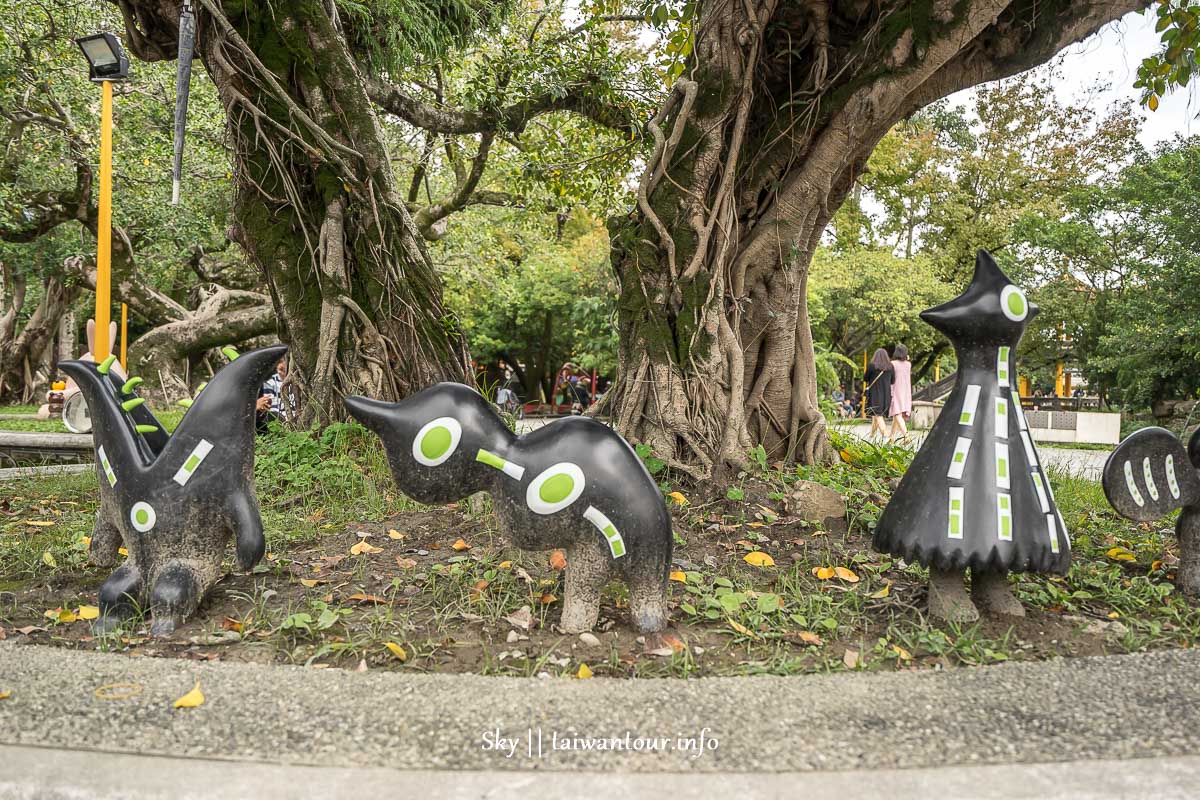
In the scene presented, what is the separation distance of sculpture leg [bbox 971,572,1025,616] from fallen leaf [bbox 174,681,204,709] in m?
2.83

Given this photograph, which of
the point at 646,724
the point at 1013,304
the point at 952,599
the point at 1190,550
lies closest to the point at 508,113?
the point at 1013,304

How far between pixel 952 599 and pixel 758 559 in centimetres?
95

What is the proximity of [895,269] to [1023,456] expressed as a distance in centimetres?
2254

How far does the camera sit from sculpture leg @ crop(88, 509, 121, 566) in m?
3.44

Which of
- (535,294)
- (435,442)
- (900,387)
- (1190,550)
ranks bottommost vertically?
(1190,550)

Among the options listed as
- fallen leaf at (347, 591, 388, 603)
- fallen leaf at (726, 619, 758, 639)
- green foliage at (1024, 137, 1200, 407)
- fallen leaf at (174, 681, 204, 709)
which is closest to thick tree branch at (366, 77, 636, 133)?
fallen leaf at (347, 591, 388, 603)

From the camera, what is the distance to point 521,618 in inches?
119

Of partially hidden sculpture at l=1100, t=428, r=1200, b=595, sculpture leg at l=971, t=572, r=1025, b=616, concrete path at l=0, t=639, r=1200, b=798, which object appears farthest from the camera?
partially hidden sculpture at l=1100, t=428, r=1200, b=595

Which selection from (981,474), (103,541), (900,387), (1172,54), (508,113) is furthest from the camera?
(900,387)

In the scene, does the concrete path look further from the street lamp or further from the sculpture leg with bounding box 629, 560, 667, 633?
the street lamp

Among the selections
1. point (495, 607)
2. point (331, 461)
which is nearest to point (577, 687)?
point (495, 607)

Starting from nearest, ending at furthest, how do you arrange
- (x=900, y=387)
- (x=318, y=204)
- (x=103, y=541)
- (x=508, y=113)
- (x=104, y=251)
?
1. (x=103, y=541)
2. (x=318, y=204)
3. (x=104, y=251)
4. (x=508, y=113)
5. (x=900, y=387)

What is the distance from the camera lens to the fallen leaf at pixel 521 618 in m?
2.98

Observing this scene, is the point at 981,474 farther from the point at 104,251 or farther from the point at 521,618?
the point at 104,251
